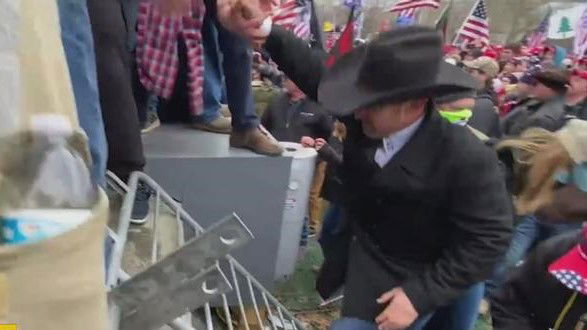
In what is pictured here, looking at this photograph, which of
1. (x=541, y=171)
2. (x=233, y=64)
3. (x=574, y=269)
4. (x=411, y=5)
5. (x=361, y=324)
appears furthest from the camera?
(x=411, y=5)

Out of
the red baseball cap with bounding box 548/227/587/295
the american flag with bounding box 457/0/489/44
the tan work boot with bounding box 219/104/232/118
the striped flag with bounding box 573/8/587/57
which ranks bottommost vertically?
the american flag with bounding box 457/0/489/44

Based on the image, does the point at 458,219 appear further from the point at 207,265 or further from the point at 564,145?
the point at 207,265

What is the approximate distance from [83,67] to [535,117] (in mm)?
4135

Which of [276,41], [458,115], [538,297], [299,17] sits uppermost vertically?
[276,41]

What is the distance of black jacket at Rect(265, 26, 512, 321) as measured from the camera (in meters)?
2.35

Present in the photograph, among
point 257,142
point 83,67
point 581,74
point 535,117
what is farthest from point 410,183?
point 581,74

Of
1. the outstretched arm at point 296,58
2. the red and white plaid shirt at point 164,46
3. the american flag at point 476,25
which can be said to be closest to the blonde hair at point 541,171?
the outstretched arm at point 296,58

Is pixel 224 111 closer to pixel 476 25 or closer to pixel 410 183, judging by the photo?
pixel 410 183

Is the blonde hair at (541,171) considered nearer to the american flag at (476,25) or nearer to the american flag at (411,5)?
the american flag at (411,5)

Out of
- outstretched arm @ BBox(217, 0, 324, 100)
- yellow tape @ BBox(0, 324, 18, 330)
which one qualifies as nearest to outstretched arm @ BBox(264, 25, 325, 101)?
outstretched arm @ BBox(217, 0, 324, 100)

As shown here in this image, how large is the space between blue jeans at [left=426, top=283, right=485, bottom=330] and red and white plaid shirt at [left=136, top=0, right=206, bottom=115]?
146 cm

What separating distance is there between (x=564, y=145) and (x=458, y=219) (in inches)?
16.0

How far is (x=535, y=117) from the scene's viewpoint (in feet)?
17.4

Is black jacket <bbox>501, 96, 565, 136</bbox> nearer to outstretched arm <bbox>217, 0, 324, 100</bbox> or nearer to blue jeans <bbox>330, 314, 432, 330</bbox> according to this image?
outstretched arm <bbox>217, 0, 324, 100</bbox>
